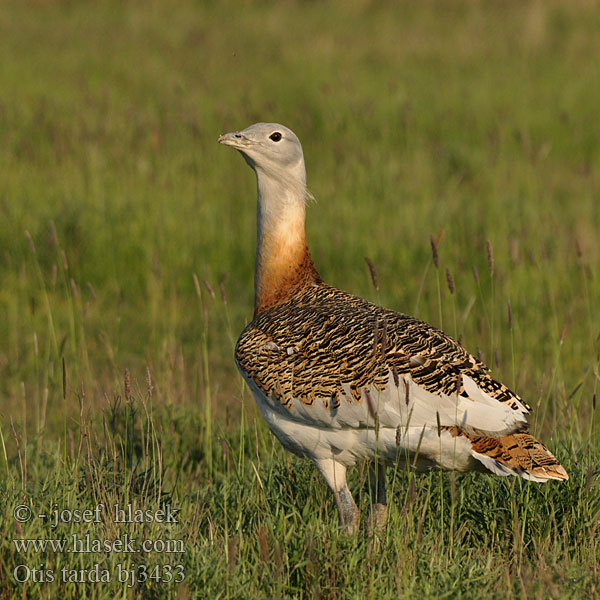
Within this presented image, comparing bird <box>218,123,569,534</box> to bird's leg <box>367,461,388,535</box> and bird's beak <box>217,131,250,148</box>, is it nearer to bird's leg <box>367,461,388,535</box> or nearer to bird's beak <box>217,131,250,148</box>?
bird's leg <box>367,461,388,535</box>

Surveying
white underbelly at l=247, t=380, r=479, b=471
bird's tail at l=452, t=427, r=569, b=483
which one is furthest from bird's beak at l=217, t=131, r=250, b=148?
bird's tail at l=452, t=427, r=569, b=483

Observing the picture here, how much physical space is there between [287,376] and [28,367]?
248 cm

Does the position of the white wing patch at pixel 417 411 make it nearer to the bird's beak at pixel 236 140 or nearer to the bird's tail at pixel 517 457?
the bird's tail at pixel 517 457

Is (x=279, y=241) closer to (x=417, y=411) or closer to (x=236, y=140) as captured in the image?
(x=236, y=140)

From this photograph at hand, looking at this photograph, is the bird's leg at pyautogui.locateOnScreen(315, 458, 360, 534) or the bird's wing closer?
the bird's wing

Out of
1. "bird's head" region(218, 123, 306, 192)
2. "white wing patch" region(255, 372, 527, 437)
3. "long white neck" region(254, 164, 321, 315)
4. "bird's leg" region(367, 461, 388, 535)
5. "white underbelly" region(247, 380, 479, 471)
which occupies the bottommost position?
"bird's leg" region(367, 461, 388, 535)

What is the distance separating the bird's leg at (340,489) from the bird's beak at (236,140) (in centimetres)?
124

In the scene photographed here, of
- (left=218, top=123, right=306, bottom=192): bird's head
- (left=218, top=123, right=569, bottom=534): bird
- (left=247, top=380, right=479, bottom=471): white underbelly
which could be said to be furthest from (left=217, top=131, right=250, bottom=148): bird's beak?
(left=247, top=380, right=479, bottom=471): white underbelly

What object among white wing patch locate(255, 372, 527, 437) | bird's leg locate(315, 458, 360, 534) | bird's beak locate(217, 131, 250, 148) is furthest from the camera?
bird's beak locate(217, 131, 250, 148)

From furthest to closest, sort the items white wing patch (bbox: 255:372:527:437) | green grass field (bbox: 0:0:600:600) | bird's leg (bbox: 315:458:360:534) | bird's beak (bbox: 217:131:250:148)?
1. bird's beak (bbox: 217:131:250:148)
2. bird's leg (bbox: 315:458:360:534)
3. white wing patch (bbox: 255:372:527:437)
4. green grass field (bbox: 0:0:600:600)

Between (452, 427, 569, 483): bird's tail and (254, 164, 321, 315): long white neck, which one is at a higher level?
(254, 164, 321, 315): long white neck

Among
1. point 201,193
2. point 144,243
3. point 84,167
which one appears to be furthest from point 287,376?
point 84,167

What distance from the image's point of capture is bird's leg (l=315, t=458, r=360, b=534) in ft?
10.2

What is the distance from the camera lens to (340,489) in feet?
10.3
